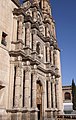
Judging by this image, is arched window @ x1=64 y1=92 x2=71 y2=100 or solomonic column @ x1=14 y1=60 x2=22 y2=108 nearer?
solomonic column @ x1=14 y1=60 x2=22 y2=108

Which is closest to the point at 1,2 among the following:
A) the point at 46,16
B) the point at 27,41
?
the point at 27,41

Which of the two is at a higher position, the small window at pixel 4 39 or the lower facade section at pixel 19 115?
the small window at pixel 4 39

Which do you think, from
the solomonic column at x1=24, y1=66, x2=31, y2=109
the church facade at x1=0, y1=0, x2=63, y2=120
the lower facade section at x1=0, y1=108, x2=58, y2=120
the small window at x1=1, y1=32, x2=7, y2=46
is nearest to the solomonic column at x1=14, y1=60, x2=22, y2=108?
the church facade at x1=0, y1=0, x2=63, y2=120

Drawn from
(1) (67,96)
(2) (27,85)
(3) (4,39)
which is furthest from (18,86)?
(1) (67,96)

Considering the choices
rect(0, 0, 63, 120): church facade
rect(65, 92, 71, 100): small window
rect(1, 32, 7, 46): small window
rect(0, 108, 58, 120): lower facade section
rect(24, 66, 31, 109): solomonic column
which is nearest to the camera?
rect(0, 108, 58, 120): lower facade section

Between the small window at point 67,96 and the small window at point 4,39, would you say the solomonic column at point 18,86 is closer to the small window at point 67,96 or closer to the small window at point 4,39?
the small window at point 4,39

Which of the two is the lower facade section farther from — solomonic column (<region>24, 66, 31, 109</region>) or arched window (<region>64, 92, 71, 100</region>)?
arched window (<region>64, 92, 71, 100</region>)

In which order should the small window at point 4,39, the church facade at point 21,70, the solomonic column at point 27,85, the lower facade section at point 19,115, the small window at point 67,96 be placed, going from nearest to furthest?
1. the lower facade section at point 19,115
2. the church facade at point 21,70
3. the small window at point 4,39
4. the solomonic column at point 27,85
5. the small window at point 67,96

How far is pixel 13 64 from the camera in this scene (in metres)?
14.1

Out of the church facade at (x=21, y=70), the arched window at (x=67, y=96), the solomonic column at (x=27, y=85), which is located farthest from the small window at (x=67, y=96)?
the solomonic column at (x=27, y=85)

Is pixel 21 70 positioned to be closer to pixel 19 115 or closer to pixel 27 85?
pixel 27 85

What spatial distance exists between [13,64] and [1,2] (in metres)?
4.96

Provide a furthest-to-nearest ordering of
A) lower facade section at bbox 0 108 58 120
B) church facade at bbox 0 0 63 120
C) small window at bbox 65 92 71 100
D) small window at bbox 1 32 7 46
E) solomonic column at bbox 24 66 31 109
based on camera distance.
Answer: small window at bbox 65 92 71 100, solomonic column at bbox 24 66 31 109, small window at bbox 1 32 7 46, church facade at bbox 0 0 63 120, lower facade section at bbox 0 108 58 120

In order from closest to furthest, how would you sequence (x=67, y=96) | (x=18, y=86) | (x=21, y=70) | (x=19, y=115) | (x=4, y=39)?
(x=19, y=115) → (x=18, y=86) → (x=4, y=39) → (x=21, y=70) → (x=67, y=96)
